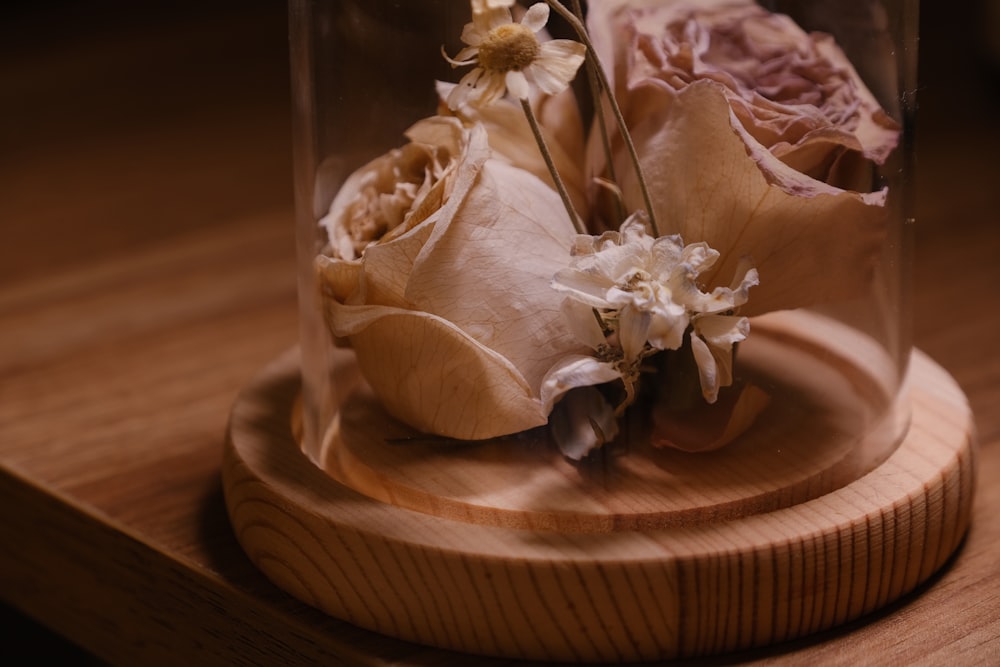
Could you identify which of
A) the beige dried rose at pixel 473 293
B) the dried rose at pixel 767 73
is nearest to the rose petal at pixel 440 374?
the beige dried rose at pixel 473 293

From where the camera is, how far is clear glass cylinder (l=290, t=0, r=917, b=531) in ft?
1.32

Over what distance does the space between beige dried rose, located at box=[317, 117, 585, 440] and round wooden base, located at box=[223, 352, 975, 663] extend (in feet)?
0.13

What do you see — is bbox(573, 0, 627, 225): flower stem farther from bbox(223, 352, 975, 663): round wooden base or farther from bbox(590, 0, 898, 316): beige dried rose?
bbox(223, 352, 975, 663): round wooden base

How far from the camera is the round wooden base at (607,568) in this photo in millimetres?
380

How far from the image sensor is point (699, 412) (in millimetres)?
438

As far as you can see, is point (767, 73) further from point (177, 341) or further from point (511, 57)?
point (177, 341)

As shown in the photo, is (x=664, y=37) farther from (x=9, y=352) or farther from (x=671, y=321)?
(x=9, y=352)

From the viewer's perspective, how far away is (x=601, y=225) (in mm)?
456

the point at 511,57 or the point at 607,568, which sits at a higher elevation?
the point at 511,57

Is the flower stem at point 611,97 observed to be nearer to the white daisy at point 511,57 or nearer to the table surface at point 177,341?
the white daisy at point 511,57

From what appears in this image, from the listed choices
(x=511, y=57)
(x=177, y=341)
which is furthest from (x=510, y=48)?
(x=177, y=341)

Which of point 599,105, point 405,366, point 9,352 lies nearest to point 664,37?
point 599,105

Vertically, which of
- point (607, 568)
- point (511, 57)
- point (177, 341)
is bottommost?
point (177, 341)

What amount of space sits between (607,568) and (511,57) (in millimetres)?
148
